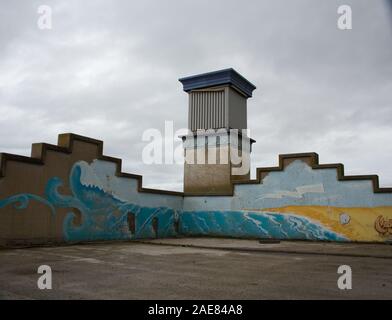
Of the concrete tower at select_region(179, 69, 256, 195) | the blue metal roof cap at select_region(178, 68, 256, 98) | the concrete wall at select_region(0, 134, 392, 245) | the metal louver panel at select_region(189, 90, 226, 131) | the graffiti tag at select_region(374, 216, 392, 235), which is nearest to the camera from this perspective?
the concrete wall at select_region(0, 134, 392, 245)

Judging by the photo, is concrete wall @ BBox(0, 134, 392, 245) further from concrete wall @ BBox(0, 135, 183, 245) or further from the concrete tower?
the concrete tower

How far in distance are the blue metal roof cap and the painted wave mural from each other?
9354 millimetres

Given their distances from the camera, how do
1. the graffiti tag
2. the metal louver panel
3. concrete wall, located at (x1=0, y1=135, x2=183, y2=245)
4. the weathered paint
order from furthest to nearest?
1. the metal louver panel
2. the graffiti tag
3. the weathered paint
4. concrete wall, located at (x1=0, y1=135, x2=183, y2=245)

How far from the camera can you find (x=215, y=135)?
1044 inches

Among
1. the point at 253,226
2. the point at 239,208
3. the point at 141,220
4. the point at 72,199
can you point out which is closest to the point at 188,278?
the point at 72,199

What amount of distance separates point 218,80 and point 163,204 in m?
9.82

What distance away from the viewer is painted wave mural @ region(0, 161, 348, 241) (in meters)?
17.8

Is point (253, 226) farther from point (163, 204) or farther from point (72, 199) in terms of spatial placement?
point (72, 199)

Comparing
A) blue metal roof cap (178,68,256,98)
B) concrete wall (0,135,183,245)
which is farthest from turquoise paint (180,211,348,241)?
blue metal roof cap (178,68,256,98)

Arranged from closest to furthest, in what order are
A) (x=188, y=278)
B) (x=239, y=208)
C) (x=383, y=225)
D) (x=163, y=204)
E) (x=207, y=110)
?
(x=188, y=278) → (x=383, y=225) → (x=239, y=208) → (x=163, y=204) → (x=207, y=110)

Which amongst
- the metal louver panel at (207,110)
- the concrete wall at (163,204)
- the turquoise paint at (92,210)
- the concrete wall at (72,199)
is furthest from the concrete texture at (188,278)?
the metal louver panel at (207,110)
